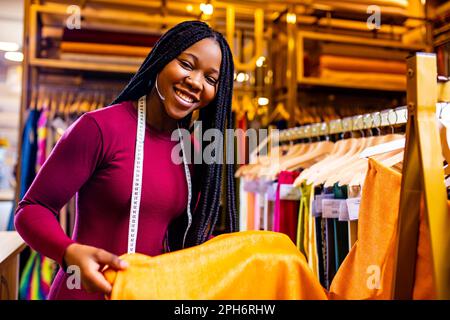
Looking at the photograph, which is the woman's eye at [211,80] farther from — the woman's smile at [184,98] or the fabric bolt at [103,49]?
the fabric bolt at [103,49]

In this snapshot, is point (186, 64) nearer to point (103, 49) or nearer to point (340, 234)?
point (340, 234)

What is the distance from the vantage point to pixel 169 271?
2.37 feet

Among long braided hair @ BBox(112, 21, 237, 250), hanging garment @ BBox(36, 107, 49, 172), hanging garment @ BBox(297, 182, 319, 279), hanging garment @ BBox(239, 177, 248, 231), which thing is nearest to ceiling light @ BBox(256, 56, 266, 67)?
hanging garment @ BBox(239, 177, 248, 231)

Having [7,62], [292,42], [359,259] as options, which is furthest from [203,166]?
[7,62]

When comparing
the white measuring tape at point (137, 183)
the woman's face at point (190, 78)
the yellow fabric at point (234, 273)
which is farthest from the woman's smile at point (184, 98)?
the yellow fabric at point (234, 273)

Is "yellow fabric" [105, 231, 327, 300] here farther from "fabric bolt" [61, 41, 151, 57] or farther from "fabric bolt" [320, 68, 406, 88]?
"fabric bolt" [320, 68, 406, 88]

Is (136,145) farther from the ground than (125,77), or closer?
closer

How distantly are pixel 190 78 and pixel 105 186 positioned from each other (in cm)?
27

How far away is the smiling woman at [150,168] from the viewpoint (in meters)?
0.85

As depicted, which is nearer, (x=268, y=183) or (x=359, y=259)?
(x=359, y=259)

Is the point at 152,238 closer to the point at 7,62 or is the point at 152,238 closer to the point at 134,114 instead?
the point at 134,114

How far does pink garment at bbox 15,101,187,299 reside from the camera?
2.70 ft
